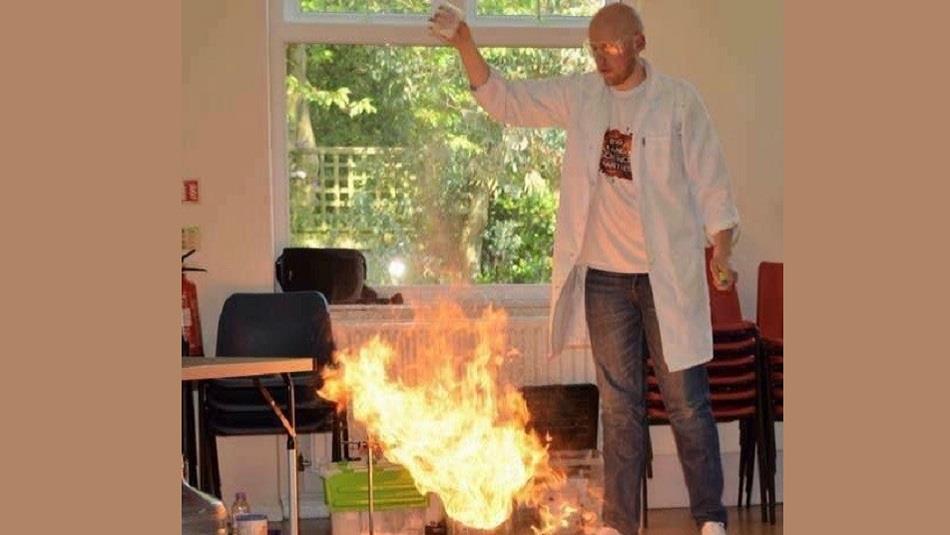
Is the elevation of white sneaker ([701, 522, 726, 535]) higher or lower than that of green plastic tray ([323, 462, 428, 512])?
higher

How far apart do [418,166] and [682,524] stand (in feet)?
7.45

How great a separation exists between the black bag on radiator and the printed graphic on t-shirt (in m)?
2.47

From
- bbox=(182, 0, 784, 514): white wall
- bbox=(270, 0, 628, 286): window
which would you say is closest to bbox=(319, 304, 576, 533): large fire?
bbox=(270, 0, 628, 286): window

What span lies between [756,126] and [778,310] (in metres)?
0.95

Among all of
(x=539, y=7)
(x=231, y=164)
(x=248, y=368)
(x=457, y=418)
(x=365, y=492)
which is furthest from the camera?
(x=539, y=7)

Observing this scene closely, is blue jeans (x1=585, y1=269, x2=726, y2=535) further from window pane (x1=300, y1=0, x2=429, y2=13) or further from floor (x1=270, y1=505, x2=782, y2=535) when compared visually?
window pane (x1=300, y1=0, x2=429, y2=13)

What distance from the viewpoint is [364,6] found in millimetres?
6754

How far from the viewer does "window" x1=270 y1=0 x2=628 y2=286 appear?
6758mm

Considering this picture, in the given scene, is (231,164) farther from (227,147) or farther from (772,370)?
(772,370)

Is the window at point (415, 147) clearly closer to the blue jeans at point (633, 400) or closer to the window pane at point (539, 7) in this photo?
the window pane at point (539, 7)

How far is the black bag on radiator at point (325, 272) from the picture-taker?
6.53 metres

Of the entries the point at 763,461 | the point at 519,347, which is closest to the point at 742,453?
the point at 763,461

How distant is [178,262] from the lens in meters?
1.05

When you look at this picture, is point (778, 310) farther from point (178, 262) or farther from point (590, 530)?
point (178, 262)
